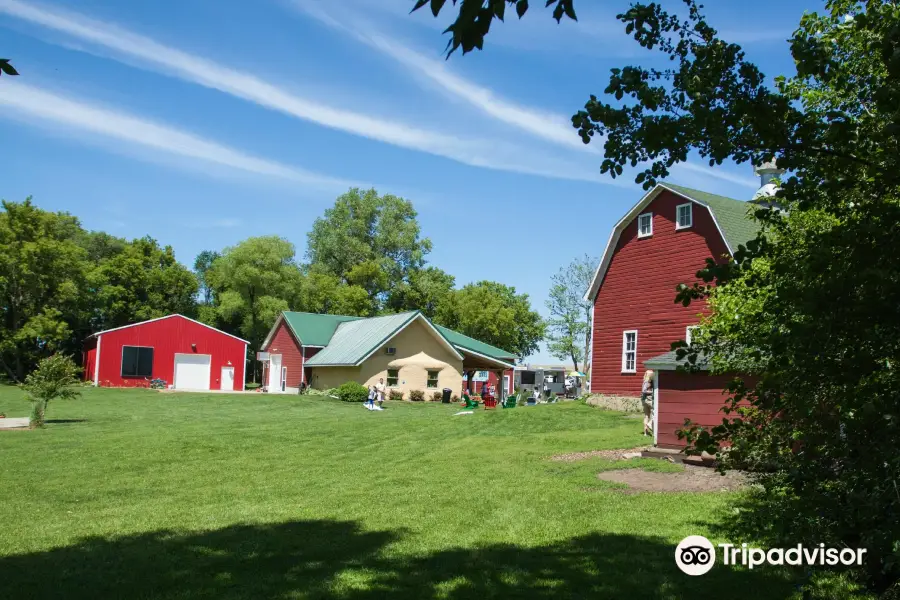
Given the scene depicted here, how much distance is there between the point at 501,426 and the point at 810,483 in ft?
59.7

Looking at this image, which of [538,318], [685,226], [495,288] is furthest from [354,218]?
[685,226]

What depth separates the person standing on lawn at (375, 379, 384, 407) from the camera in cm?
3442

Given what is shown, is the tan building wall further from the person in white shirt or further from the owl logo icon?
the owl logo icon

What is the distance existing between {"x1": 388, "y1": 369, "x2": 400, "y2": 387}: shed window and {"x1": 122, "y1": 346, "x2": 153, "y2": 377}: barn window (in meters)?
17.8

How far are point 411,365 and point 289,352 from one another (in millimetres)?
10839

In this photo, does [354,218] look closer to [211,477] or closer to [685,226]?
[685,226]

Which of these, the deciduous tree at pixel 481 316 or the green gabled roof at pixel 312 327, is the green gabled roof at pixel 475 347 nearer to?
the green gabled roof at pixel 312 327

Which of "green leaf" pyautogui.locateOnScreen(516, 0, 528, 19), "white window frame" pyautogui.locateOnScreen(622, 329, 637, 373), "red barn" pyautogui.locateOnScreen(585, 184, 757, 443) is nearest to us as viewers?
"green leaf" pyautogui.locateOnScreen(516, 0, 528, 19)

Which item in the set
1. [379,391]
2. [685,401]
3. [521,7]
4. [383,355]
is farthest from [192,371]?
[521,7]

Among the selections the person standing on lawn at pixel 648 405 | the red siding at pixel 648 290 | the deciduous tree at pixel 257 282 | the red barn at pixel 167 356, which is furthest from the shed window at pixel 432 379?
the person standing on lawn at pixel 648 405

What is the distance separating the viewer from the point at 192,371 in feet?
163

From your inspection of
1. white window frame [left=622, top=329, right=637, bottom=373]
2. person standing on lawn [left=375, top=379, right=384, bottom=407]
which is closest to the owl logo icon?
white window frame [left=622, top=329, right=637, bottom=373]

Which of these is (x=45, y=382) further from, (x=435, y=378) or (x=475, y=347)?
(x=475, y=347)

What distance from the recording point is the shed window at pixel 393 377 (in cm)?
3991
